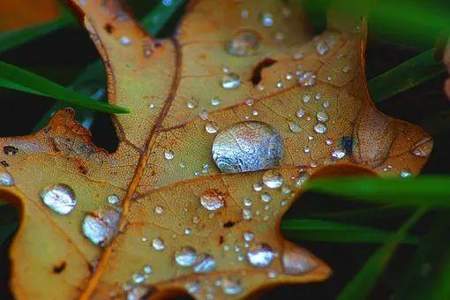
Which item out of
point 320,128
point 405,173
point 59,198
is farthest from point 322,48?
point 59,198

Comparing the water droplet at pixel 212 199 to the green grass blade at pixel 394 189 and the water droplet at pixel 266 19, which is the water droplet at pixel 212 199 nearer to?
the green grass blade at pixel 394 189

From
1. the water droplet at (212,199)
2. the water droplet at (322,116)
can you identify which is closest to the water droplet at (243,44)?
the water droplet at (322,116)

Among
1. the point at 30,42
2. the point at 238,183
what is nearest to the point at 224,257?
the point at 238,183

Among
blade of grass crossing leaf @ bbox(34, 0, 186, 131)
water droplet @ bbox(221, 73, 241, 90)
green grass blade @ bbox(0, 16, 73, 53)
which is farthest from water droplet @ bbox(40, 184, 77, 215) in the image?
green grass blade @ bbox(0, 16, 73, 53)

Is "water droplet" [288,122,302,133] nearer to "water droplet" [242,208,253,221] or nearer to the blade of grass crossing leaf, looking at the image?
"water droplet" [242,208,253,221]

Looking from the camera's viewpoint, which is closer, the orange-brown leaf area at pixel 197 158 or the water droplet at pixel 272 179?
the orange-brown leaf area at pixel 197 158

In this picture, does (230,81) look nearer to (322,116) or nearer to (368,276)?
(322,116)
